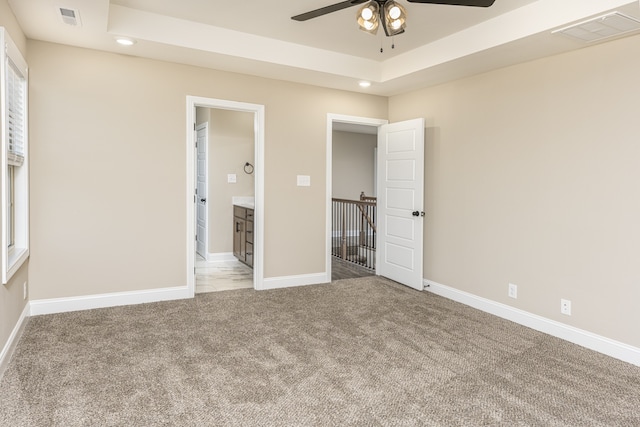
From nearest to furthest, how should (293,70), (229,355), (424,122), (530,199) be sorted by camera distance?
(229,355), (530,199), (293,70), (424,122)

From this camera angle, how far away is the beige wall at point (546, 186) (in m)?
3.04

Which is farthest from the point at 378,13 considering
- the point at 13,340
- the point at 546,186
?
the point at 13,340

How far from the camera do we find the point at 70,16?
302 centimetres

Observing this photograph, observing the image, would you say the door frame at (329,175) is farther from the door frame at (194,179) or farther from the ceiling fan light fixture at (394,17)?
the ceiling fan light fixture at (394,17)

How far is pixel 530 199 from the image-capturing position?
3.68 metres

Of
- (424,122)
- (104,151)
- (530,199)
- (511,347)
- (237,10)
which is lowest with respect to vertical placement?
(511,347)

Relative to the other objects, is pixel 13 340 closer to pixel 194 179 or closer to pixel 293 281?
pixel 194 179

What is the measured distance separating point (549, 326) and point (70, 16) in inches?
176

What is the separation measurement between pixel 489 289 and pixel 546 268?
0.64 metres

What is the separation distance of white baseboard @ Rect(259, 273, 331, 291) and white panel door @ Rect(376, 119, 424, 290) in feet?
2.86

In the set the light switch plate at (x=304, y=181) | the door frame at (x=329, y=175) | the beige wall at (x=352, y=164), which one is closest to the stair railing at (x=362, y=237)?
the door frame at (x=329, y=175)

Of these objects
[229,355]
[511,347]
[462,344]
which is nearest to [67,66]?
[229,355]

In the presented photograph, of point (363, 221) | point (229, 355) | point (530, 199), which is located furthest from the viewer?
point (363, 221)

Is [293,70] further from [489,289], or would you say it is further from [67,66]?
[489,289]
